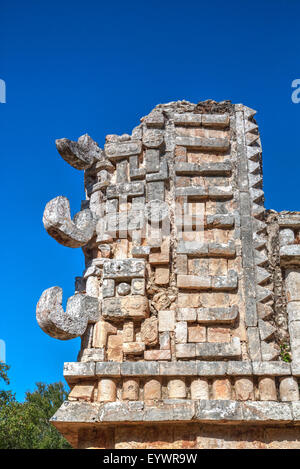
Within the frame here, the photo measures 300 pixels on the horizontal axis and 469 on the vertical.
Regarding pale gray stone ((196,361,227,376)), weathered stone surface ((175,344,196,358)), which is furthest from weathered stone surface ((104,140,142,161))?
pale gray stone ((196,361,227,376))

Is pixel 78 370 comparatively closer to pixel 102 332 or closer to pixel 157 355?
pixel 102 332

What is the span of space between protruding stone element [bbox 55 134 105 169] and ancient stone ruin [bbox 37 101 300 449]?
0.02 m

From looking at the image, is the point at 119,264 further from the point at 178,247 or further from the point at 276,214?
the point at 276,214

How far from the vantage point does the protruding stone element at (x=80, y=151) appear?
7.41m

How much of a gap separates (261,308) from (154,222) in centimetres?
Answer: 171

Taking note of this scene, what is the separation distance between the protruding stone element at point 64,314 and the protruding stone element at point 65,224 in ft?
2.33

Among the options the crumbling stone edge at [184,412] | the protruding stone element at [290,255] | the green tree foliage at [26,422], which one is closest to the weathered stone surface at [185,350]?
the crumbling stone edge at [184,412]

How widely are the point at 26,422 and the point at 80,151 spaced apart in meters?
15.1

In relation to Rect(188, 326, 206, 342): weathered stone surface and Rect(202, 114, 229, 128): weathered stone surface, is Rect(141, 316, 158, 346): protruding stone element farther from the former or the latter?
Rect(202, 114, 229, 128): weathered stone surface

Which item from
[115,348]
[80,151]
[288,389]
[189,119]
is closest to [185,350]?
[115,348]

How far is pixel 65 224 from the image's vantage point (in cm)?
675

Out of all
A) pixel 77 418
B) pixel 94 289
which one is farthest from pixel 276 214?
pixel 77 418

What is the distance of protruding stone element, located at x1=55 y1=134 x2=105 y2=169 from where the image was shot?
7.41 meters

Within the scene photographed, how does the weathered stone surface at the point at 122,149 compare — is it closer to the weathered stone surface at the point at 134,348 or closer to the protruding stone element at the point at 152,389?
the weathered stone surface at the point at 134,348
